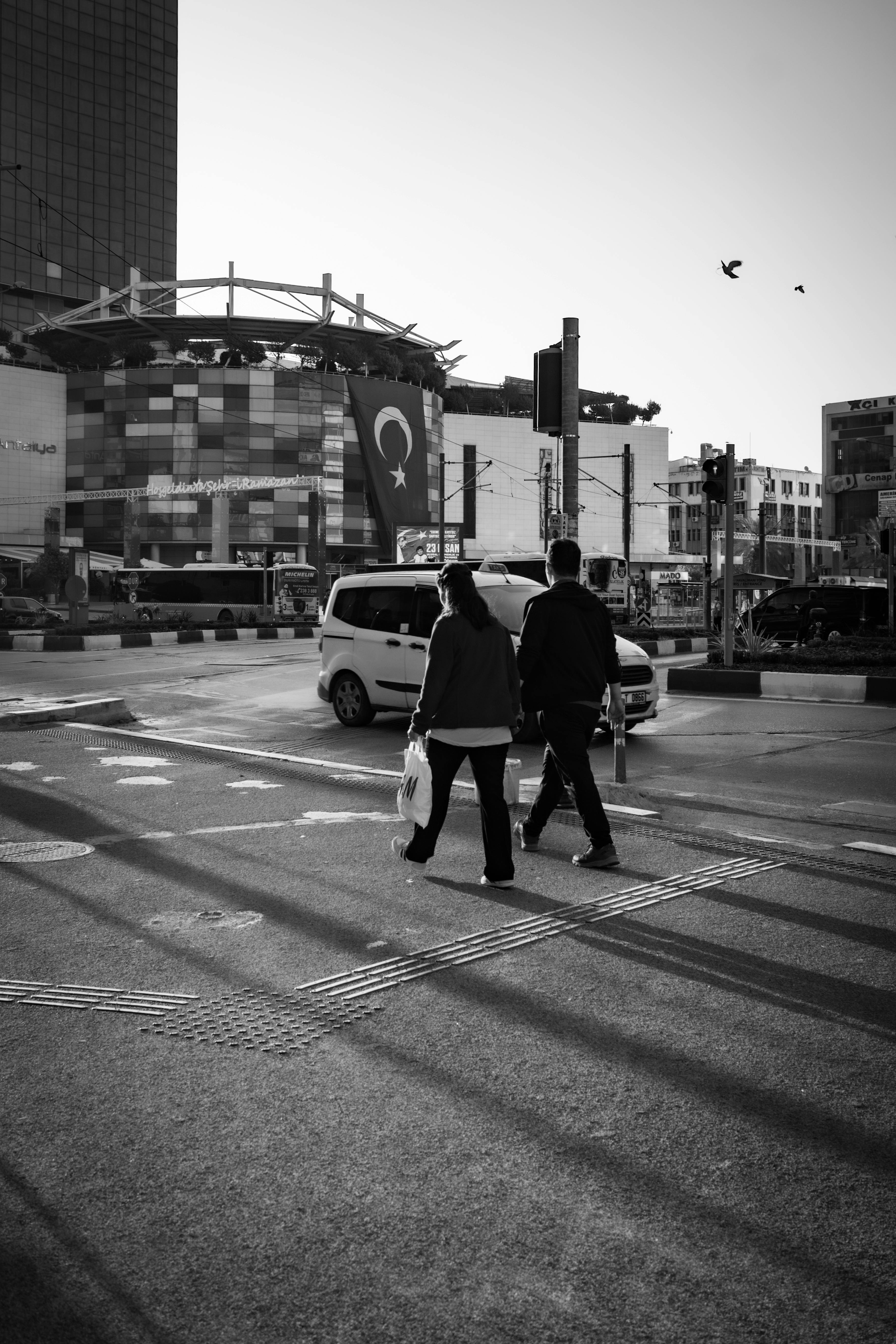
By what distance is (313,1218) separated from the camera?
268 centimetres

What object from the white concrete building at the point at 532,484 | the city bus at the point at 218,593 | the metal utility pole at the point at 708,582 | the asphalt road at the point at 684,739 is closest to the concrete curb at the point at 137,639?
the asphalt road at the point at 684,739

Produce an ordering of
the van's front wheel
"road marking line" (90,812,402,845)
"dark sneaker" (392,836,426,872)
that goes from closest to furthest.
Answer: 1. "dark sneaker" (392,836,426,872)
2. "road marking line" (90,812,402,845)
3. the van's front wheel

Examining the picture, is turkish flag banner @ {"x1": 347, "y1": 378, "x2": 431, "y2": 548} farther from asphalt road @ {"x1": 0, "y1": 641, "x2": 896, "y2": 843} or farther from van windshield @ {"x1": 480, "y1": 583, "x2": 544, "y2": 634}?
van windshield @ {"x1": 480, "y1": 583, "x2": 544, "y2": 634}

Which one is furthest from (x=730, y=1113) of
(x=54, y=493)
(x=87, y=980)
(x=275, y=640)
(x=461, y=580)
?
(x=54, y=493)

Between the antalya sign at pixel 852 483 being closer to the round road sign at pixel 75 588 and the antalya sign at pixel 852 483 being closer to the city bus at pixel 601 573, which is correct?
the city bus at pixel 601 573

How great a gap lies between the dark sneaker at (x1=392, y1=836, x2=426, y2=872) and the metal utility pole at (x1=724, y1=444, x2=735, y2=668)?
998 cm

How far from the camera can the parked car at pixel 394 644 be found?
12273 millimetres

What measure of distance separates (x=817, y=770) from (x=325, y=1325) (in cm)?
853

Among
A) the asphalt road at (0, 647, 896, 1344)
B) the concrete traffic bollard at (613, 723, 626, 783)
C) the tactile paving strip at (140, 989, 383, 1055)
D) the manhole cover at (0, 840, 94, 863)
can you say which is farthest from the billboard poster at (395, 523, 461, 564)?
the tactile paving strip at (140, 989, 383, 1055)

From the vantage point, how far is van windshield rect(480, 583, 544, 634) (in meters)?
12.4

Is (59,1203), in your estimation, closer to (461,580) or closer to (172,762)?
(461,580)

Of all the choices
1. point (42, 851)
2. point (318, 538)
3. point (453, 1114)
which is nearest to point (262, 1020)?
point (453, 1114)

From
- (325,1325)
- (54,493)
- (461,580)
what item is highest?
(54,493)

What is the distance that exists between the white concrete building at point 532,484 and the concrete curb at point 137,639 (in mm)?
69728
